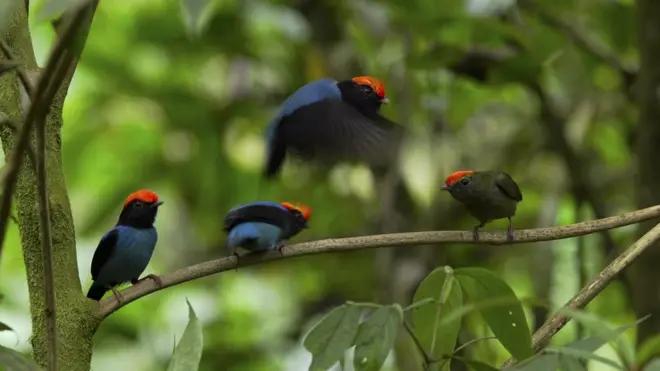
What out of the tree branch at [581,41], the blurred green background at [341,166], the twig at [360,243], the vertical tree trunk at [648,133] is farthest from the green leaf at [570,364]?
the tree branch at [581,41]

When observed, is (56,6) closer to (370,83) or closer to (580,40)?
(370,83)

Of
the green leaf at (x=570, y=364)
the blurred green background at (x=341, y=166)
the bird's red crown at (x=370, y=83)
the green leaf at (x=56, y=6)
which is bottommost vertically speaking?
the blurred green background at (x=341, y=166)

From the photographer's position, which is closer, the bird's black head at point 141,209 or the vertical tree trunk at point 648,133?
the bird's black head at point 141,209

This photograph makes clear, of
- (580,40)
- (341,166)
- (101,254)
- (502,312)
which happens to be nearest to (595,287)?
(502,312)

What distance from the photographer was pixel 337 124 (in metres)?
1.94

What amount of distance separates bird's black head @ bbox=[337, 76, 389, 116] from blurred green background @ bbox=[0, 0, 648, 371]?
33 centimetres

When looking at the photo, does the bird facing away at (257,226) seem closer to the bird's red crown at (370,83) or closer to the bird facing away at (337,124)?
the bird facing away at (337,124)

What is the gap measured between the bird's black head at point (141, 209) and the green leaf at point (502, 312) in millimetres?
894

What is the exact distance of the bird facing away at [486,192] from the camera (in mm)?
1833

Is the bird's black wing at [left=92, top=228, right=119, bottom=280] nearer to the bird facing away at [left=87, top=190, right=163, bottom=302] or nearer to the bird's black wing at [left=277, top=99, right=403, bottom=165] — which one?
the bird facing away at [left=87, top=190, right=163, bottom=302]

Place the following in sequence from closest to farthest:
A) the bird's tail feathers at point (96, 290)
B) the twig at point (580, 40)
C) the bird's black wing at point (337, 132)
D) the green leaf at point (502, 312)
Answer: the green leaf at point (502, 312) < the bird's tail feathers at point (96, 290) < the bird's black wing at point (337, 132) < the twig at point (580, 40)

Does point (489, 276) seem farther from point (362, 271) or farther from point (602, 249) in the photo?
point (362, 271)

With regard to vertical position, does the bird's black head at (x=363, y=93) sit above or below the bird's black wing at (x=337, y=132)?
above

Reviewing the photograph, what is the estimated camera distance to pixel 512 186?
6.10 feet
